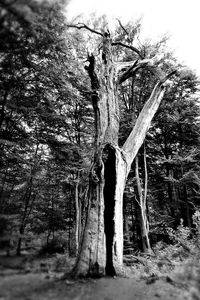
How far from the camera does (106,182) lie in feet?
9.95

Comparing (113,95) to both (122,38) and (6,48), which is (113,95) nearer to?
(6,48)

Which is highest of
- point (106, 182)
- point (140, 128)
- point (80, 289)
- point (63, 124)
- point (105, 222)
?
point (63, 124)

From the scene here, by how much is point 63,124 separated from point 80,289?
7241mm

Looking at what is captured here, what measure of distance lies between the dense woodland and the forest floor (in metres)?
0.10

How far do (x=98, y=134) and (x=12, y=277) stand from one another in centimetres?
274

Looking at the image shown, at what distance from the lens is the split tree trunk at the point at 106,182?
241cm

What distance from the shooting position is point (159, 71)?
5.94 meters

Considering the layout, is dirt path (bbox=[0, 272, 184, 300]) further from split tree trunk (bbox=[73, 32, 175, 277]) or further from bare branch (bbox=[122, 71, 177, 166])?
bare branch (bbox=[122, 71, 177, 166])

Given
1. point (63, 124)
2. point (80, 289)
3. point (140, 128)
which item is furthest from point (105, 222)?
point (63, 124)

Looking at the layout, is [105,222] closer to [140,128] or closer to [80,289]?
[80,289]

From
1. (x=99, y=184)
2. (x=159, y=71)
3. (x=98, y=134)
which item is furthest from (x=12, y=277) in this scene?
(x=159, y=71)

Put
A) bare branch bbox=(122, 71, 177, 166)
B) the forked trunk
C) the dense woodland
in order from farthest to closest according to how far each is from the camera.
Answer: bare branch bbox=(122, 71, 177, 166) < the forked trunk < the dense woodland

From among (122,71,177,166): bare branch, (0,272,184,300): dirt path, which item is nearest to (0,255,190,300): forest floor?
(0,272,184,300): dirt path

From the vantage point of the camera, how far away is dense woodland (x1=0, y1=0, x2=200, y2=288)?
4.85 feet
